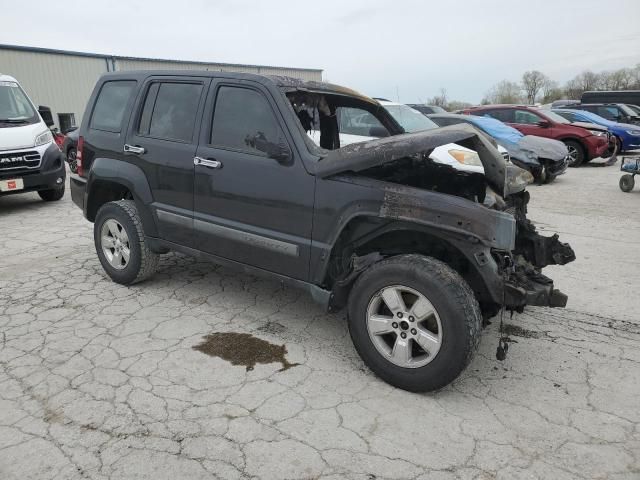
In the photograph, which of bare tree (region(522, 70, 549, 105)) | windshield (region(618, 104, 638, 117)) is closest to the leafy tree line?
bare tree (region(522, 70, 549, 105))

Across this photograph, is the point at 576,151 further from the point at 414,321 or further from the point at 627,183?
the point at 414,321

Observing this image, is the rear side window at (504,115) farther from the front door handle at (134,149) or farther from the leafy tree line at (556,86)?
the leafy tree line at (556,86)

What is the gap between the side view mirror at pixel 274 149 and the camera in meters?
3.31

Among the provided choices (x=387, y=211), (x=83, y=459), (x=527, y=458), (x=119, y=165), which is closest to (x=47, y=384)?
(x=83, y=459)

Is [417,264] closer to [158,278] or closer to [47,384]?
[47,384]

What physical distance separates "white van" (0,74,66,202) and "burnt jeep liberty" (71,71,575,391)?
11.6 feet

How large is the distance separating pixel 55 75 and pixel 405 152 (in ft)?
69.9

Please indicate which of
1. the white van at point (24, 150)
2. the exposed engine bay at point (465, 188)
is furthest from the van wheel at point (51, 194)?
the exposed engine bay at point (465, 188)

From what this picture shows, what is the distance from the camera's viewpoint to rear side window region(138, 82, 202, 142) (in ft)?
12.9

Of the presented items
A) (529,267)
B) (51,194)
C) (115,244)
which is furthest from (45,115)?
(529,267)

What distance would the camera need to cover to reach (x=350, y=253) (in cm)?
338

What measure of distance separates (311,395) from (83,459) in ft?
4.11

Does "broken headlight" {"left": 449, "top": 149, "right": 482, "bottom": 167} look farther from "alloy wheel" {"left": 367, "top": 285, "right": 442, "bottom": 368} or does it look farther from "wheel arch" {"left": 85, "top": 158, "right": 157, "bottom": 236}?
"alloy wheel" {"left": 367, "top": 285, "right": 442, "bottom": 368}

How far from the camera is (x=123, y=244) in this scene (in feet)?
15.0
